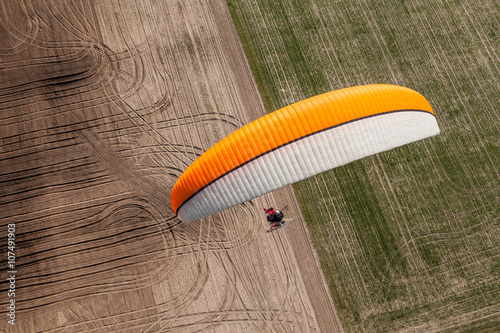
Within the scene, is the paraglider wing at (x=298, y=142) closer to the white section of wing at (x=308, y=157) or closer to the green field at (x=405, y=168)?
the white section of wing at (x=308, y=157)

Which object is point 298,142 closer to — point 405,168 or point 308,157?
point 308,157

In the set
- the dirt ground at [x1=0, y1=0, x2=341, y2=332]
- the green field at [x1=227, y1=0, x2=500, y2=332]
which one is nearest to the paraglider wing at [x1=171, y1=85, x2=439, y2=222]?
the dirt ground at [x1=0, y1=0, x2=341, y2=332]

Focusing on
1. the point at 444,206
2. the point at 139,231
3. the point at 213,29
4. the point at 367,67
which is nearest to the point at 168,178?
the point at 139,231

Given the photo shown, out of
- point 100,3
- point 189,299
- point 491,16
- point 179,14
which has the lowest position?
point 189,299

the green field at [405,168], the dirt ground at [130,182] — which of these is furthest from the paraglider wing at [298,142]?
the green field at [405,168]

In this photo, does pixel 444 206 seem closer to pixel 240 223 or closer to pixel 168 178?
pixel 240 223

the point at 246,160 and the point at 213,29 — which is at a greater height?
the point at 213,29

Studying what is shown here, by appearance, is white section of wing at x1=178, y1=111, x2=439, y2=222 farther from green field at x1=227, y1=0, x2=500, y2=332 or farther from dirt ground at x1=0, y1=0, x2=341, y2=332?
green field at x1=227, y1=0, x2=500, y2=332
